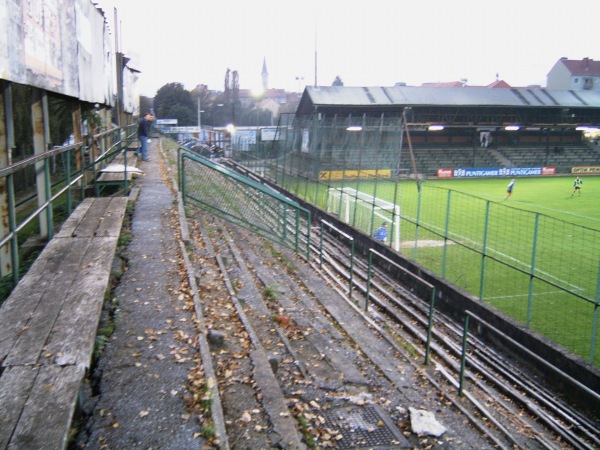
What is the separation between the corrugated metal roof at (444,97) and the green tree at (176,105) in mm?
38462

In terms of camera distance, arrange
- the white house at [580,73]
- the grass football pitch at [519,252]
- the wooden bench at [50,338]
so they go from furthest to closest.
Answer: the white house at [580,73], the grass football pitch at [519,252], the wooden bench at [50,338]

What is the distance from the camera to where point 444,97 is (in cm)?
5044

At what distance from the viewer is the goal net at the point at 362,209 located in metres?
18.2

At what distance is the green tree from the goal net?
62627mm

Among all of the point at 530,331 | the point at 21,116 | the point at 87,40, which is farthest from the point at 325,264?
the point at 21,116

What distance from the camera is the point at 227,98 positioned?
322 ft

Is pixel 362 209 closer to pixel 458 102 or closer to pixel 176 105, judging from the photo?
pixel 458 102

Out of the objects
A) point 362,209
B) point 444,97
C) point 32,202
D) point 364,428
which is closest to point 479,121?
point 444,97

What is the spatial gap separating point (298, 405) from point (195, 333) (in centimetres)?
135

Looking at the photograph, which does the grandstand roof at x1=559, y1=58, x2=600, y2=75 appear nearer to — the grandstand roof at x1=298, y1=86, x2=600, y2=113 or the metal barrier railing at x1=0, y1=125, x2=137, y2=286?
the grandstand roof at x1=298, y1=86, x2=600, y2=113

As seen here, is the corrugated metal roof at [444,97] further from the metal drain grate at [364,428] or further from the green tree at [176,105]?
the metal drain grate at [364,428]

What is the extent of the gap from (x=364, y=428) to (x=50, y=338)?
3111 millimetres

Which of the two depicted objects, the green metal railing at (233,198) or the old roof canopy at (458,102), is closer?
the green metal railing at (233,198)

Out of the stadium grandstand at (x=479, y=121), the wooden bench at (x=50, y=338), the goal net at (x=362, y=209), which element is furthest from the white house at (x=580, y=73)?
the wooden bench at (x=50, y=338)
